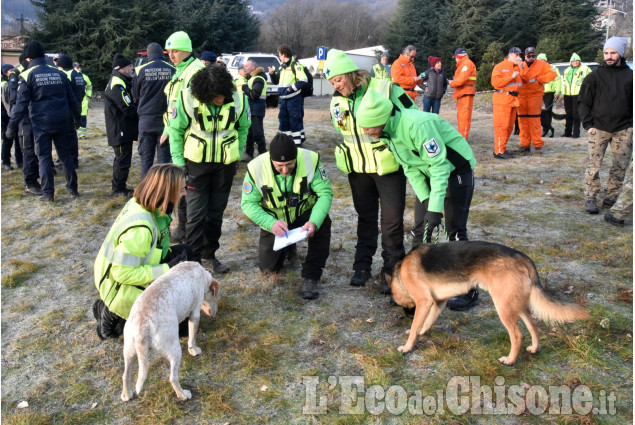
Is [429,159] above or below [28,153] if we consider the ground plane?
above

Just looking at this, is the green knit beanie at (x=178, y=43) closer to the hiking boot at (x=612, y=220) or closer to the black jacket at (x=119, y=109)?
the black jacket at (x=119, y=109)

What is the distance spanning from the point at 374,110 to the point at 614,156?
4428 mm

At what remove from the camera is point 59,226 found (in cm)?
636

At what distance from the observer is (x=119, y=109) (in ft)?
22.8

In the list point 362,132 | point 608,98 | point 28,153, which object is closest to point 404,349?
point 362,132

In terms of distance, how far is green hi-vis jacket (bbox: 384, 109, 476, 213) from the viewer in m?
3.63

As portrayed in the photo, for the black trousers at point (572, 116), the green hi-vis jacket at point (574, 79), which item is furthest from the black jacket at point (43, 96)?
the black trousers at point (572, 116)

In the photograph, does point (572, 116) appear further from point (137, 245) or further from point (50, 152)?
point (137, 245)

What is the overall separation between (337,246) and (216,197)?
4.95ft

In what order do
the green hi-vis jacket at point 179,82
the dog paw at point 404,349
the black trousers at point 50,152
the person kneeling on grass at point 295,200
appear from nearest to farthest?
the dog paw at point 404,349 < the person kneeling on grass at point 295,200 < the green hi-vis jacket at point 179,82 < the black trousers at point 50,152

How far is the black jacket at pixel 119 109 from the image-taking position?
6.91 meters

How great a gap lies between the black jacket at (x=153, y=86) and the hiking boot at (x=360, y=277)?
3.57 meters

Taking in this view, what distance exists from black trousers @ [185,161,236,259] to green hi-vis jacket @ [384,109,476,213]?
1845mm

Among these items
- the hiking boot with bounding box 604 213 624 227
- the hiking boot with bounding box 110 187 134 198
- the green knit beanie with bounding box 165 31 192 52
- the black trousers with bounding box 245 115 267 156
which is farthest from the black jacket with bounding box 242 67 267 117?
the hiking boot with bounding box 604 213 624 227
